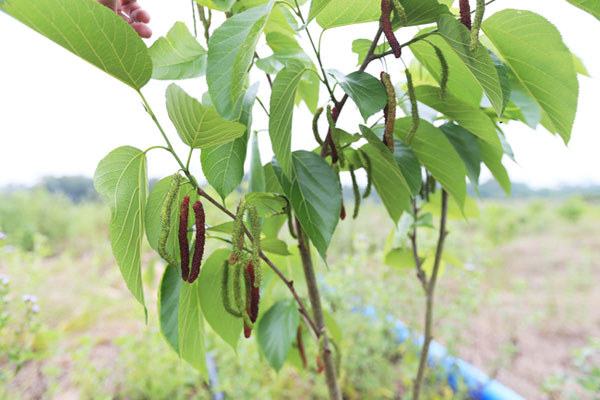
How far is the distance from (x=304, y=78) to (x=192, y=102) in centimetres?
19

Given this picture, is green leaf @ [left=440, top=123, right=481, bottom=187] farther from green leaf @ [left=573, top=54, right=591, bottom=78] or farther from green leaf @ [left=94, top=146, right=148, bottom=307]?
green leaf @ [left=94, top=146, right=148, bottom=307]

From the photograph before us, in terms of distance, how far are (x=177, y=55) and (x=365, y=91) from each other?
0.20 m

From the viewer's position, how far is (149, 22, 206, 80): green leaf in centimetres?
37

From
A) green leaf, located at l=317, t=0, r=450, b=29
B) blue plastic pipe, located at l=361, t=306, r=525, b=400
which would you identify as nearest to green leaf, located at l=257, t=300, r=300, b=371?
green leaf, located at l=317, t=0, r=450, b=29

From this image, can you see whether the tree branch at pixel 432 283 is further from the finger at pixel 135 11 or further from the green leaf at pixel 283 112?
the finger at pixel 135 11

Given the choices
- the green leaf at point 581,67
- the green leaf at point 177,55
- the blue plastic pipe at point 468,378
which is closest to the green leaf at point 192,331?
the green leaf at point 177,55

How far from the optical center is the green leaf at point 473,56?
0.86 feet

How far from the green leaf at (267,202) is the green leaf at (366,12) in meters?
0.17

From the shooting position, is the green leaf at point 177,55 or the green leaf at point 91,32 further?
the green leaf at point 177,55

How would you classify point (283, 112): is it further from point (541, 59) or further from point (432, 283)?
point (432, 283)

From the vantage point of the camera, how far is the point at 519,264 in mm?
2338

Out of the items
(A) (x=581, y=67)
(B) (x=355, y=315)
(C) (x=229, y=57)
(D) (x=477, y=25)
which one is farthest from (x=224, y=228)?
(B) (x=355, y=315)

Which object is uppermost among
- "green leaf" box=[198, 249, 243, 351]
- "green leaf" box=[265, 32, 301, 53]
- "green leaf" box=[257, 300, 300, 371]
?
"green leaf" box=[265, 32, 301, 53]

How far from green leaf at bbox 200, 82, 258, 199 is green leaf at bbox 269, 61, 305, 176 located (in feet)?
0.11
